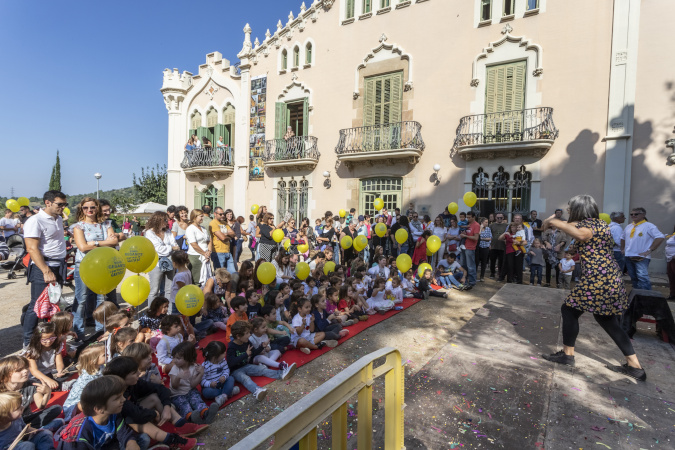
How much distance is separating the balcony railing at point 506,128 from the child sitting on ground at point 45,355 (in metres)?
10.9

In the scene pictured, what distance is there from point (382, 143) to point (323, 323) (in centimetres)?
930

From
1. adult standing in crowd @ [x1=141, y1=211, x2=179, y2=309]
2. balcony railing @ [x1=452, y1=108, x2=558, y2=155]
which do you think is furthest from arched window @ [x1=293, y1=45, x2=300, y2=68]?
adult standing in crowd @ [x1=141, y1=211, x2=179, y2=309]

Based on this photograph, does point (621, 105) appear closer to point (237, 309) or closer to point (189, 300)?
point (237, 309)

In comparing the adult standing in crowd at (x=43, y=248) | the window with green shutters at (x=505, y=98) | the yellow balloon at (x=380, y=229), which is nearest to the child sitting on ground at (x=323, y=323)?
the adult standing in crowd at (x=43, y=248)

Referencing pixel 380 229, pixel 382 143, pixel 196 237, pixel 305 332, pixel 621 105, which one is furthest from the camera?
pixel 382 143

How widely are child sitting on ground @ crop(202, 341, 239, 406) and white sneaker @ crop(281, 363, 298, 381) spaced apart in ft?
1.63

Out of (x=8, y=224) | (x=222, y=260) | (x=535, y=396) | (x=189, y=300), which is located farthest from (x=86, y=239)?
(x=8, y=224)

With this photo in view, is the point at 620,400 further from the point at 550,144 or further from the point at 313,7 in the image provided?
the point at 313,7

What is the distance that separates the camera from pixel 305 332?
14.9ft

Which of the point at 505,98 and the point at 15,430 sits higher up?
the point at 505,98

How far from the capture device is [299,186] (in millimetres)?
14922

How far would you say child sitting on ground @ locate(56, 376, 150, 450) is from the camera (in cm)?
216

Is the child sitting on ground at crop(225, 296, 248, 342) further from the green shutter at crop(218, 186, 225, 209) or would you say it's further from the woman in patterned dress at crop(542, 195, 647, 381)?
the green shutter at crop(218, 186, 225, 209)

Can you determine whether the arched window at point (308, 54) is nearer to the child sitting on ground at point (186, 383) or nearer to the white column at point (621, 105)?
the white column at point (621, 105)
